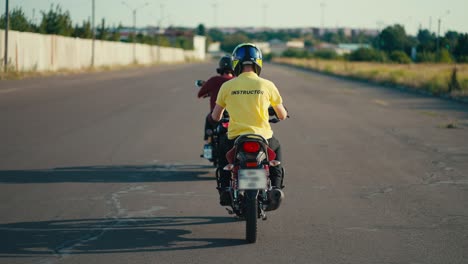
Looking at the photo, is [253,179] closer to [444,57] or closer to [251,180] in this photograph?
[251,180]

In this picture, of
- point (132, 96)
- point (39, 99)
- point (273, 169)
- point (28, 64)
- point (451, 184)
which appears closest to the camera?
point (273, 169)

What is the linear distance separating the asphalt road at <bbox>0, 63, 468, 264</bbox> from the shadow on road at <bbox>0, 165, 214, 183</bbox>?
0.03m

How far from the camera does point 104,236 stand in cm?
762

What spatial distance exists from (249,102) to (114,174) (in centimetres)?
441

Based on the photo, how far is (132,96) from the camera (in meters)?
30.5

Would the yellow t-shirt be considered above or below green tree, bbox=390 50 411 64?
above

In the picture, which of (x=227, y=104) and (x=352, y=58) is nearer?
(x=227, y=104)

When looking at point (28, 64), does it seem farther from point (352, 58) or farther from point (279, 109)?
point (352, 58)

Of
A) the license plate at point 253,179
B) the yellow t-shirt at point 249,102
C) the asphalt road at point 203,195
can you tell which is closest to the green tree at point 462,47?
the asphalt road at point 203,195

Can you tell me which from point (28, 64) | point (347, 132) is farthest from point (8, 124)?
point (28, 64)

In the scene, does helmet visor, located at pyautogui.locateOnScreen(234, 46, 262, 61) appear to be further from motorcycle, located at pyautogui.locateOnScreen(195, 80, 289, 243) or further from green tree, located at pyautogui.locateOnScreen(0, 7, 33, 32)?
green tree, located at pyautogui.locateOnScreen(0, 7, 33, 32)

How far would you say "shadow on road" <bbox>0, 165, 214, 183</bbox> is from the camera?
437 inches

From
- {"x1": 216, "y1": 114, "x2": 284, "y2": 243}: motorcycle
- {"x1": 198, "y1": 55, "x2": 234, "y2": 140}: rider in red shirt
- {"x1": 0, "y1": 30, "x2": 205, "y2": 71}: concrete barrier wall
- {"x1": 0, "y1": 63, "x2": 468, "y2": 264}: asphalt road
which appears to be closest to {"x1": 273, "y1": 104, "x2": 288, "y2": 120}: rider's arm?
{"x1": 216, "y1": 114, "x2": 284, "y2": 243}: motorcycle

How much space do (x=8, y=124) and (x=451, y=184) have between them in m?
10.8
